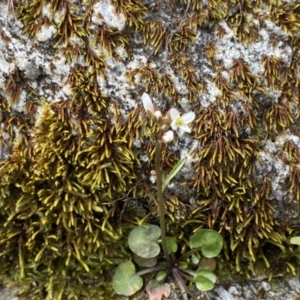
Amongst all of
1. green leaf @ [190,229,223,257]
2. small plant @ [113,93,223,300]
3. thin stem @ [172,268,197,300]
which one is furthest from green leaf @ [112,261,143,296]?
green leaf @ [190,229,223,257]

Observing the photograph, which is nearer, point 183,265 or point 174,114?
point 174,114

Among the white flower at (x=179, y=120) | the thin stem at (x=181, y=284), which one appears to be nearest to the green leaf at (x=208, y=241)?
the thin stem at (x=181, y=284)

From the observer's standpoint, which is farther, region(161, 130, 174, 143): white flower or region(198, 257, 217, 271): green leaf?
region(198, 257, 217, 271): green leaf

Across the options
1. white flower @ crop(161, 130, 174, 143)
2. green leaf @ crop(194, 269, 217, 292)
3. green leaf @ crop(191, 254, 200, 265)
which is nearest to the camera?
white flower @ crop(161, 130, 174, 143)

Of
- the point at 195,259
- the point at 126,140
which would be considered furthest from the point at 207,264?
the point at 126,140

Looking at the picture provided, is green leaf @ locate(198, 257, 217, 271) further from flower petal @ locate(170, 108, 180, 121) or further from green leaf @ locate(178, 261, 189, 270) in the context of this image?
flower petal @ locate(170, 108, 180, 121)

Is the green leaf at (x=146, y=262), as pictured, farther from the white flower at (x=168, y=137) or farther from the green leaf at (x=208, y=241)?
the white flower at (x=168, y=137)

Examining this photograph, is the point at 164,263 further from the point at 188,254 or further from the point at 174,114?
the point at 174,114
